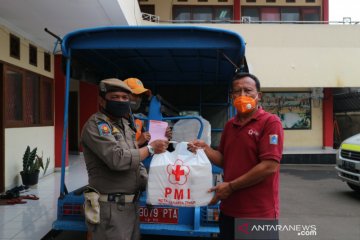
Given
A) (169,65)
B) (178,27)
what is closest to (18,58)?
(169,65)

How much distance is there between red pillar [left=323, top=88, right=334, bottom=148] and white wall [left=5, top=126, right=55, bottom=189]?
1071 centimetres

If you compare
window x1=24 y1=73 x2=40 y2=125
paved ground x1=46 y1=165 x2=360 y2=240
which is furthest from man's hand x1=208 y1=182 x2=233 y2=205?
window x1=24 y1=73 x2=40 y2=125

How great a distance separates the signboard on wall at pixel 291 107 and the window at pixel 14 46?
9.70 metres

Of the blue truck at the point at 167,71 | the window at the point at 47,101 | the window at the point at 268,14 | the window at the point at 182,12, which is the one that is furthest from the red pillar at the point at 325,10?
the window at the point at 47,101

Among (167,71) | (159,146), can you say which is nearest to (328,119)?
(167,71)

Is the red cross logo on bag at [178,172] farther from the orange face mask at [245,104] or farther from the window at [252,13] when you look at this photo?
the window at [252,13]

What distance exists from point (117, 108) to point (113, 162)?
1.39 feet

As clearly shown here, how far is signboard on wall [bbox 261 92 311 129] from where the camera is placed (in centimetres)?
1407

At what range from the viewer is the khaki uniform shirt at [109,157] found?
7.70 ft

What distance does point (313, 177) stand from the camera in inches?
399

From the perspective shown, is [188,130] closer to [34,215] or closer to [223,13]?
[34,215]

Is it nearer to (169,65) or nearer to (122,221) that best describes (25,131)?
(169,65)

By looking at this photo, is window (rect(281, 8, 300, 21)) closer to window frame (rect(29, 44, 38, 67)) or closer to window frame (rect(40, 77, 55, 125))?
window frame (rect(40, 77, 55, 125))

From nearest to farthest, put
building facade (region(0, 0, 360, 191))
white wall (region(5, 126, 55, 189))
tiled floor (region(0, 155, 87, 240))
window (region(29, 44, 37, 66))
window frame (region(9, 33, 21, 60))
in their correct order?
1. tiled floor (region(0, 155, 87, 240))
2. white wall (region(5, 126, 55, 189))
3. window frame (region(9, 33, 21, 60))
4. window (region(29, 44, 37, 66))
5. building facade (region(0, 0, 360, 191))
